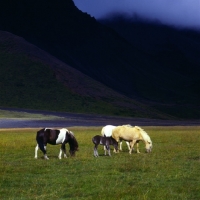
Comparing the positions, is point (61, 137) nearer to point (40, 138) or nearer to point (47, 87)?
point (40, 138)

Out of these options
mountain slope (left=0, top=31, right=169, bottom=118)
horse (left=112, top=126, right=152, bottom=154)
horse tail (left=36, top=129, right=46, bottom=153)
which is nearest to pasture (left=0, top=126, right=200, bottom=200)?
horse tail (left=36, top=129, right=46, bottom=153)

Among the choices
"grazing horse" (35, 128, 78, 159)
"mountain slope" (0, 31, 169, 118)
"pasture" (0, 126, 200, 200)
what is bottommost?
"pasture" (0, 126, 200, 200)

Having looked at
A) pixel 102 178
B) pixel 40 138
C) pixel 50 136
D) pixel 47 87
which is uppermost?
pixel 47 87

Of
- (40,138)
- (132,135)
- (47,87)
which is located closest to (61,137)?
(40,138)

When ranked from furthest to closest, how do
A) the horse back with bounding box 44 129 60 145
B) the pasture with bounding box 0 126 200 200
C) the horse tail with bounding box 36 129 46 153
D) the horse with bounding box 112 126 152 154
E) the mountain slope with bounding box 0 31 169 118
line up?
the mountain slope with bounding box 0 31 169 118 → the horse with bounding box 112 126 152 154 → the horse back with bounding box 44 129 60 145 → the horse tail with bounding box 36 129 46 153 → the pasture with bounding box 0 126 200 200

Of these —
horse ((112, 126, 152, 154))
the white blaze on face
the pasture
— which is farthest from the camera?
horse ((112, 126, 152, 154))

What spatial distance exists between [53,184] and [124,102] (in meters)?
158

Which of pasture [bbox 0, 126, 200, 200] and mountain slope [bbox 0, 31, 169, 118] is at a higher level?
mountain slope [bbox 0, 31, 169, 118]

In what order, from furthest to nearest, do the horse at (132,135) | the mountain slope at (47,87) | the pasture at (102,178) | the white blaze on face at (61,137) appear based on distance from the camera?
the mountain slope at (47,87) → the horse at (132,135) → the white blaze on face at (61,137) → the pasture at (102,178)

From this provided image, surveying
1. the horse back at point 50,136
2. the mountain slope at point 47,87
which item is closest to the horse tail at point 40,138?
the horse back at point 50,136

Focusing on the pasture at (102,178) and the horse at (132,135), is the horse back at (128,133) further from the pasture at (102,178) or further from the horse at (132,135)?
the pasture at (102,178)

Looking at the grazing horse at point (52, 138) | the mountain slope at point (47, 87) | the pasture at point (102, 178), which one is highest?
the mountain slope at point (47, 87)

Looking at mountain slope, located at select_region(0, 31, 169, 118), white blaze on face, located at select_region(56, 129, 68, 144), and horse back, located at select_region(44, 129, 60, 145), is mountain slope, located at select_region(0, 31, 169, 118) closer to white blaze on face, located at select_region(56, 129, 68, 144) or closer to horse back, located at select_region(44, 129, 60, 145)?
white blaze on face, located at select_region(56, 129, 68, 144)

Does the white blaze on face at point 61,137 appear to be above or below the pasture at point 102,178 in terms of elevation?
above
